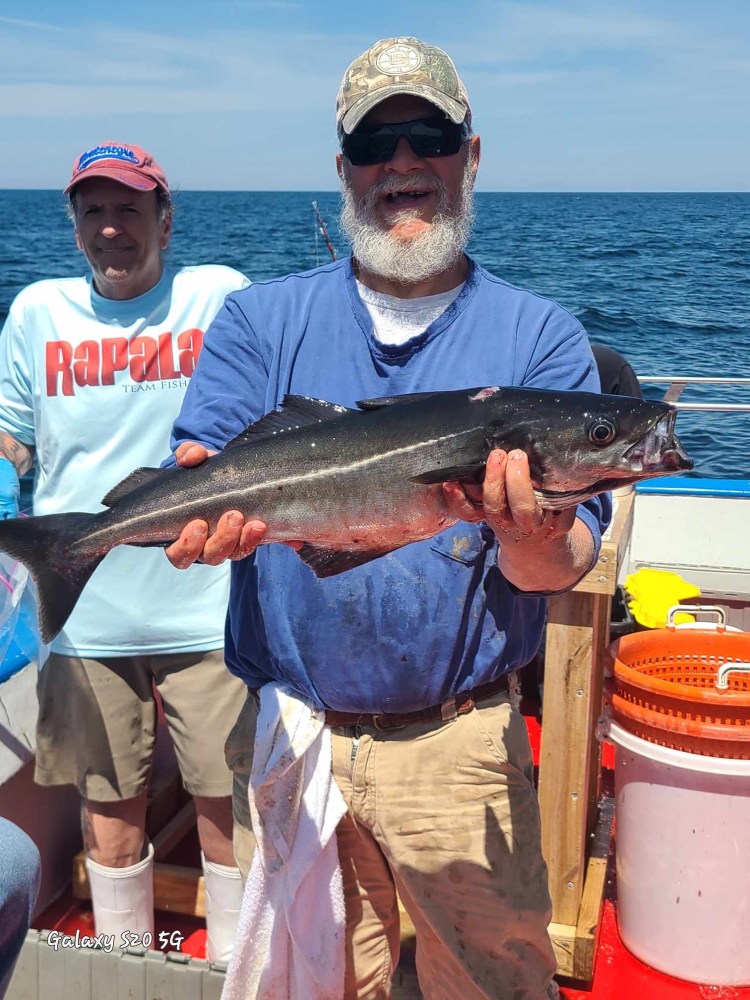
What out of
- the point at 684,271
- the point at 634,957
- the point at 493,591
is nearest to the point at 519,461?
the point at 493,591

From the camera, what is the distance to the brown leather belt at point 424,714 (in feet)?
9.52

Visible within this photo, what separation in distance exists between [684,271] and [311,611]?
1631 inches

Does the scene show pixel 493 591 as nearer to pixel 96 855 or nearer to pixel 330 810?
pixel 330 810

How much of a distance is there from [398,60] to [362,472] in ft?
4.44

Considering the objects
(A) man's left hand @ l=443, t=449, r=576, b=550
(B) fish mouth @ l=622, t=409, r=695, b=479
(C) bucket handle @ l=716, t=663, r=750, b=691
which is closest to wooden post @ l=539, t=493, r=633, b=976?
(C) bucket handle @ l=716, t=663, r=750, b=691

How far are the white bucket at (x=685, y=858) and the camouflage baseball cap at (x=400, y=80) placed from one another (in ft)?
7.79

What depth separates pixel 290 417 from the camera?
2.74 m

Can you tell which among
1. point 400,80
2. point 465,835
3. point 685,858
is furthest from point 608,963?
point 400,80

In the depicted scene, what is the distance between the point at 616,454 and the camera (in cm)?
243

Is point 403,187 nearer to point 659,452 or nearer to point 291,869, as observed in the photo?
point 659,452

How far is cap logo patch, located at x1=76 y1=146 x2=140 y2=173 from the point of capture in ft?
13.5

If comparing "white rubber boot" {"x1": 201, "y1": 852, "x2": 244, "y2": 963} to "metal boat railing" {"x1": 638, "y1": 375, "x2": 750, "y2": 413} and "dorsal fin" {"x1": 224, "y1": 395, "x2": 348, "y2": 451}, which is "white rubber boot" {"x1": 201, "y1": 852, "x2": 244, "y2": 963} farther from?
"metal boat railing" {"x1": 638, "y1": 375, "x2": 750, "y2": 413}

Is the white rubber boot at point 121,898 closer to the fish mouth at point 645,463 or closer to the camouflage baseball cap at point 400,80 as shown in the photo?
the fish mouth at point 645,463

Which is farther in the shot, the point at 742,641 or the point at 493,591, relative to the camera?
the point at 742,641
